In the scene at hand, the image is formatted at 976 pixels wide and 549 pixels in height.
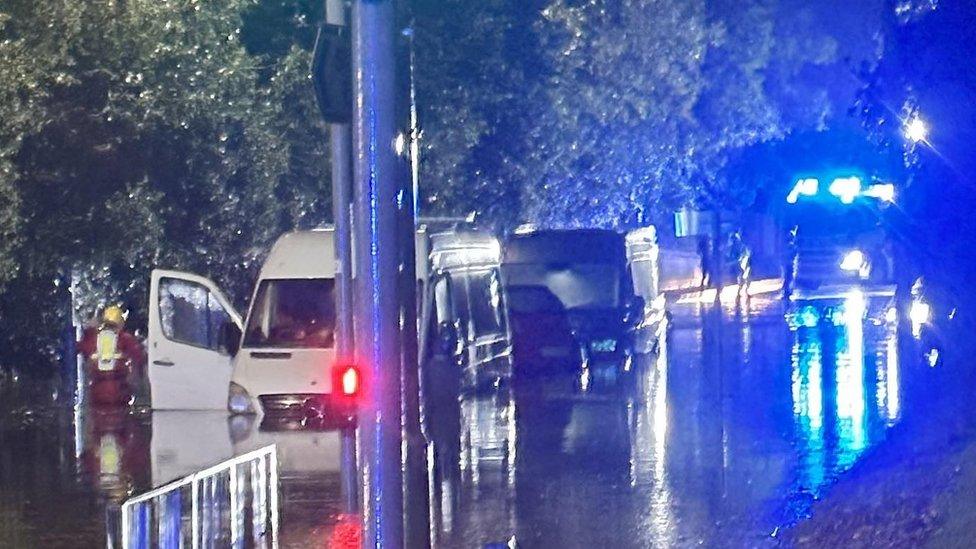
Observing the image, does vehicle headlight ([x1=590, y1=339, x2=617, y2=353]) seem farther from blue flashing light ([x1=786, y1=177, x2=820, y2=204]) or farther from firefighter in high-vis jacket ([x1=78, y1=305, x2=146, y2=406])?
blue flashing light ([x1=786, y1=177, x2=820, y2=204])

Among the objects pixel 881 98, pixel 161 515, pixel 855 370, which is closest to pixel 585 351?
pixel 855 370

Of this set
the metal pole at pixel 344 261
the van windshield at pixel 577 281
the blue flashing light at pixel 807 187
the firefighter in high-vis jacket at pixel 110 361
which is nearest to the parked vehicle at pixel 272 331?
the firefighter in high-vis jacket at pixel 110 361

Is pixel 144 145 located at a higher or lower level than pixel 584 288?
higher

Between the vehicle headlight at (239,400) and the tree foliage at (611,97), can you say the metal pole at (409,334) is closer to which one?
the vehicle headlight at (239,400)

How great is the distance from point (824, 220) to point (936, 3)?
2694 centimetres

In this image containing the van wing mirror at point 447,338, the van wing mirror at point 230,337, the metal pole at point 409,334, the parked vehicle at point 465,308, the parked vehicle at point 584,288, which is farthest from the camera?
the parked vehicle at point 584,288

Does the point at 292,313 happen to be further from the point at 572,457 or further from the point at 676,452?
the point at 676,452

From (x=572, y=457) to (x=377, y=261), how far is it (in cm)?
851

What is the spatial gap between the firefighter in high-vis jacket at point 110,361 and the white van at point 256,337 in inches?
81.7

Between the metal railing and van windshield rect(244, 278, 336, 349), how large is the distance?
5983mm

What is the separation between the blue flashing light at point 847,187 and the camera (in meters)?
32.8

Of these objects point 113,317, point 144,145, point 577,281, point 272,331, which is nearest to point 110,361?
point 113,317

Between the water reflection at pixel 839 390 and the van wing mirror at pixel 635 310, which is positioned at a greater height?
the van wing mirror at pixel 635 310

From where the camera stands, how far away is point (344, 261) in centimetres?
1138
